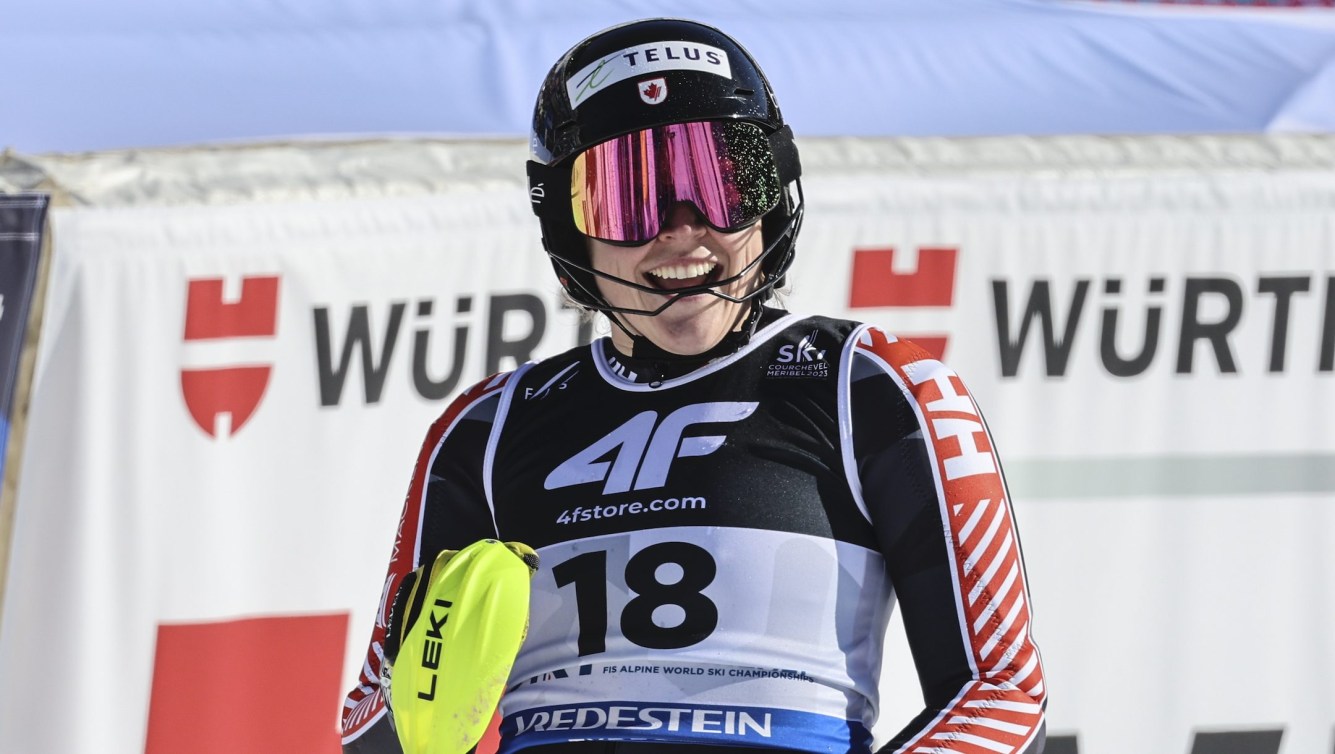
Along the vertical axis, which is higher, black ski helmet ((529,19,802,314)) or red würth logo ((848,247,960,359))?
red würth logo ((848,247,960,359))

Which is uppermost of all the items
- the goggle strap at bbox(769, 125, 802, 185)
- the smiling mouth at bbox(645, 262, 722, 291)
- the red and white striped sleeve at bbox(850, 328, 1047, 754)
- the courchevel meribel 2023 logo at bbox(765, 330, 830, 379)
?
the goggle strap at bbox(769, 125, 802, 185)

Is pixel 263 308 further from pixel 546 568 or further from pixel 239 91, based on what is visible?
pixel 546 568

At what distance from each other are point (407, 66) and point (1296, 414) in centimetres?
181

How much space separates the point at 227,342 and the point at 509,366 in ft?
1.61

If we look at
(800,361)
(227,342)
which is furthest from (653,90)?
(227,342)

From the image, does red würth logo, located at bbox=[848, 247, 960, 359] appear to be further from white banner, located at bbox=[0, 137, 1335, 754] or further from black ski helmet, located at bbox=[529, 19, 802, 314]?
black ski helmet, located at bbox=[529, 19, 802, 314]

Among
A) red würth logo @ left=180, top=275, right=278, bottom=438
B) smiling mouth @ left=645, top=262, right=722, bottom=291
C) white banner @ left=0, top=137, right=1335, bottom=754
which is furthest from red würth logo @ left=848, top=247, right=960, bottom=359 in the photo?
smiling mouth @ left=645, top=262, right=722, bottom=291

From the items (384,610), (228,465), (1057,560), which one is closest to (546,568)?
(384,610)

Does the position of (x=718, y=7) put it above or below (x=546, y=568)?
above

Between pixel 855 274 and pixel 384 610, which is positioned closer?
pixel 384 610

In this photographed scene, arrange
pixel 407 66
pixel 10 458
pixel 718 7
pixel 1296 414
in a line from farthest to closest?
pixel 718 7 → pixel 407 66 → pixel 1296 414 → pixel 10 458

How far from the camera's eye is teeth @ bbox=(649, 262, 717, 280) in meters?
1.38

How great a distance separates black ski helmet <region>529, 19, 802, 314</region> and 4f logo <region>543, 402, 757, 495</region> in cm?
12

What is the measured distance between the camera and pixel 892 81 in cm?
296
